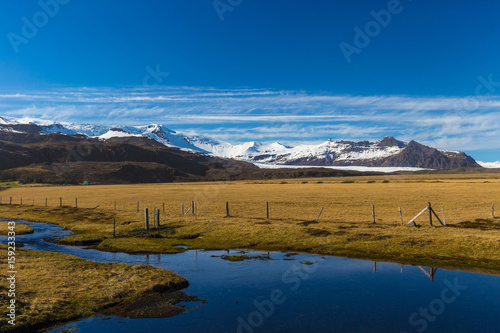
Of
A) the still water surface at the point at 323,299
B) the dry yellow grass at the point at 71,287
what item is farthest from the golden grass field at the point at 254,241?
the still water surface at the point at 323,299

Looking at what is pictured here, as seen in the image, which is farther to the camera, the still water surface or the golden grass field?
the golden grass field

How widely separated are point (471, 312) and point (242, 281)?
1296 centimetres

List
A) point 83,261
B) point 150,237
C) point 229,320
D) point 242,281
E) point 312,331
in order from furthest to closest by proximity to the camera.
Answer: point 150,237, point 83,261, point 242,281, point 229,320, point 312,331

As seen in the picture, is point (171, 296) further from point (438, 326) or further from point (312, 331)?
point (438, 326)

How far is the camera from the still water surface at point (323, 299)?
16.6 m

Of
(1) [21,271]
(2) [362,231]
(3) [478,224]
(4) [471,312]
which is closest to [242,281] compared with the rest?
(4) [471,312]

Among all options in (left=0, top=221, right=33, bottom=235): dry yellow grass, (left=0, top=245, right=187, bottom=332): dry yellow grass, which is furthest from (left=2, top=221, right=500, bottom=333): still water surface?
(left=0, top=221, right=33, bottom=235): dry yellow grass

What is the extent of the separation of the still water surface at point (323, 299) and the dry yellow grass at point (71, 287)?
4.02ft

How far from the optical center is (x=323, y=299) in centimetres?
1986

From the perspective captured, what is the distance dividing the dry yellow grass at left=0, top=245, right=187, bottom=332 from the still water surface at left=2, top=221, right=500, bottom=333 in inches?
48.3

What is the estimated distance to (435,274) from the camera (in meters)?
24.2

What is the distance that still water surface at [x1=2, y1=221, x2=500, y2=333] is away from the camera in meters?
16.6

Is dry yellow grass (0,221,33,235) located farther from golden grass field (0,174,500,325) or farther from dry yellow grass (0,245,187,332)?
dry yellow grass (0,245,187,332)

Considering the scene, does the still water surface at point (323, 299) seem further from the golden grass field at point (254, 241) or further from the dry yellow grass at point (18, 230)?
the dry yellow grass at point (18, 230)
